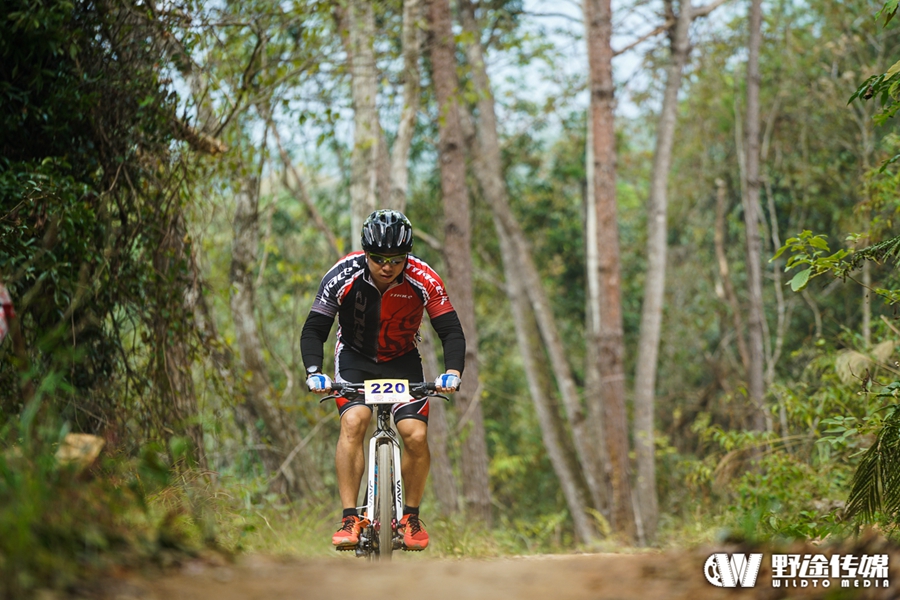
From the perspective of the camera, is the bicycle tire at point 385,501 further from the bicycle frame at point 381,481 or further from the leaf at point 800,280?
the leaf at point 800,280

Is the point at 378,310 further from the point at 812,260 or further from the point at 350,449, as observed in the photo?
the point at 812,260

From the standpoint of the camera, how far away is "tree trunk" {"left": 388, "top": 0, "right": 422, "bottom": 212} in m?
13.1

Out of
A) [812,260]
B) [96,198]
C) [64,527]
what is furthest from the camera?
[96,198]

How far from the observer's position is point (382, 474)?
233 inches

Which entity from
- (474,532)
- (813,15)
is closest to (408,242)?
(474,532)


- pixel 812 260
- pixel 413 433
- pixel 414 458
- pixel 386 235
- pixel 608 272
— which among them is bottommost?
pixel 414 458

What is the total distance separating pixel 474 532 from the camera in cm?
986

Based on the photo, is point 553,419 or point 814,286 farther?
point 814,286

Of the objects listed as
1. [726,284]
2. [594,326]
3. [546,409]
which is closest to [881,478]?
[594,326]

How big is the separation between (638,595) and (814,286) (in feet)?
69.8

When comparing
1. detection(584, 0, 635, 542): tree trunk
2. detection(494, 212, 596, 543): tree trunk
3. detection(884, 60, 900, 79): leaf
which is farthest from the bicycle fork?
detection(494, 212, 596, 543): tree trunk

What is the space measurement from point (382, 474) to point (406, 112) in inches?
332

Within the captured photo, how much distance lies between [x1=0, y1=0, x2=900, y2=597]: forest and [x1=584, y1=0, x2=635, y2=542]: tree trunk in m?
0.05

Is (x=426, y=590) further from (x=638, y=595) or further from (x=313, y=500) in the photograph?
(x=313, y=500)
